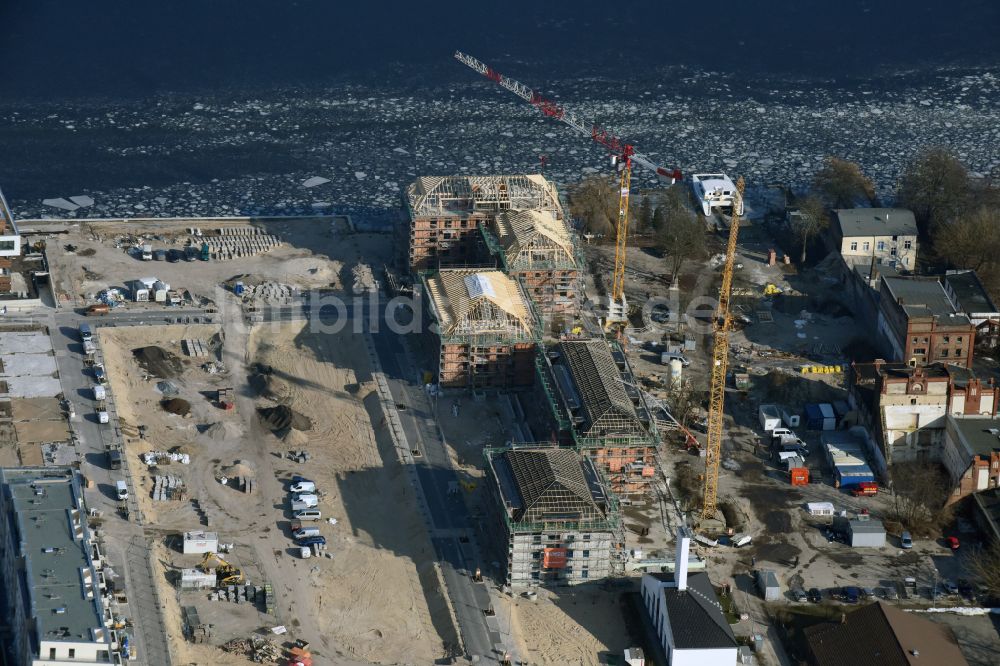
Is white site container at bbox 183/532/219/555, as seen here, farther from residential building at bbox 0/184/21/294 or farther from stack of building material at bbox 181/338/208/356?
residential building at bbox 0/184/21/294

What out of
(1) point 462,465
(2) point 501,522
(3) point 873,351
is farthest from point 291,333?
(3) point 873,351

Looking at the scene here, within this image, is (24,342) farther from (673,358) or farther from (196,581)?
(673,358)

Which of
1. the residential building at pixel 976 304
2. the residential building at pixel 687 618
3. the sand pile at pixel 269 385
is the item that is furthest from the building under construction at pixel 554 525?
Answer: the residential building at pixel 976 304

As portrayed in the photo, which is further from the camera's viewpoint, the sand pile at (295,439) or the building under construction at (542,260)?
the building under construction at (542,260)

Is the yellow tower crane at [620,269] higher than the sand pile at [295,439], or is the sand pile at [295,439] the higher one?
the yellow tower crane at [620,269]

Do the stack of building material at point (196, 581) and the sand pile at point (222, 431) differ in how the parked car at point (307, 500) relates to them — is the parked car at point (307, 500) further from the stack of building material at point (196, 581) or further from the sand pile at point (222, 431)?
the stack of building material at point (196, 581)

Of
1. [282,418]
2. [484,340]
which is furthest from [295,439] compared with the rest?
[484,340]
